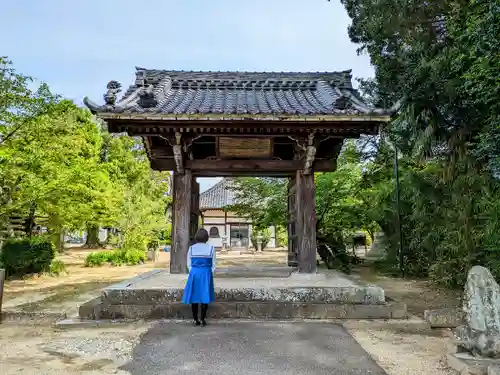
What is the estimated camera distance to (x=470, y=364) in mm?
3639

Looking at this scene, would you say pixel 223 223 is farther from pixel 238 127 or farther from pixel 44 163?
pixel 238 127

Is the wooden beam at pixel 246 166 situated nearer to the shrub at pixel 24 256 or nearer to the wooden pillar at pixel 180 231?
the wooden pillar at pixel 180 231

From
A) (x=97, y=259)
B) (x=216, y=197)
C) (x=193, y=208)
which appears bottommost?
(x=97, y=259)

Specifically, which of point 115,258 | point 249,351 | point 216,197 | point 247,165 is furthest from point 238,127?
point 216,197

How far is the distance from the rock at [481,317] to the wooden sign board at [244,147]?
4641 mm

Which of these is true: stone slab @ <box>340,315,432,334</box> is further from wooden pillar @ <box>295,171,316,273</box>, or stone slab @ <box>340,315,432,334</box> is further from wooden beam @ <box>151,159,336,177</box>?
A: wooden beam @ <box>151,159,336,177</box>

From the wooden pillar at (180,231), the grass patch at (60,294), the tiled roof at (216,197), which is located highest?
the tiled roof at (216,197)

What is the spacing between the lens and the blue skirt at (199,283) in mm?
5551

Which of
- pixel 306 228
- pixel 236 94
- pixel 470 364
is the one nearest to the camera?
pixel 470 364

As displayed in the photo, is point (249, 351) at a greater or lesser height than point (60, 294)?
greater

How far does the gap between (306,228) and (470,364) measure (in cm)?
426

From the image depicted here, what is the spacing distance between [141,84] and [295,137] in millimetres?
3993

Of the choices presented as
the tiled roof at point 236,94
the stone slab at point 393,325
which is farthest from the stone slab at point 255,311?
the tiled roof at point 236,94

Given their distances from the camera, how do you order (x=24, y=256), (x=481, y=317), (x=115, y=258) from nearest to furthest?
(x=481, y=317) → (x=24, y=256) → (x=115, y=258)
